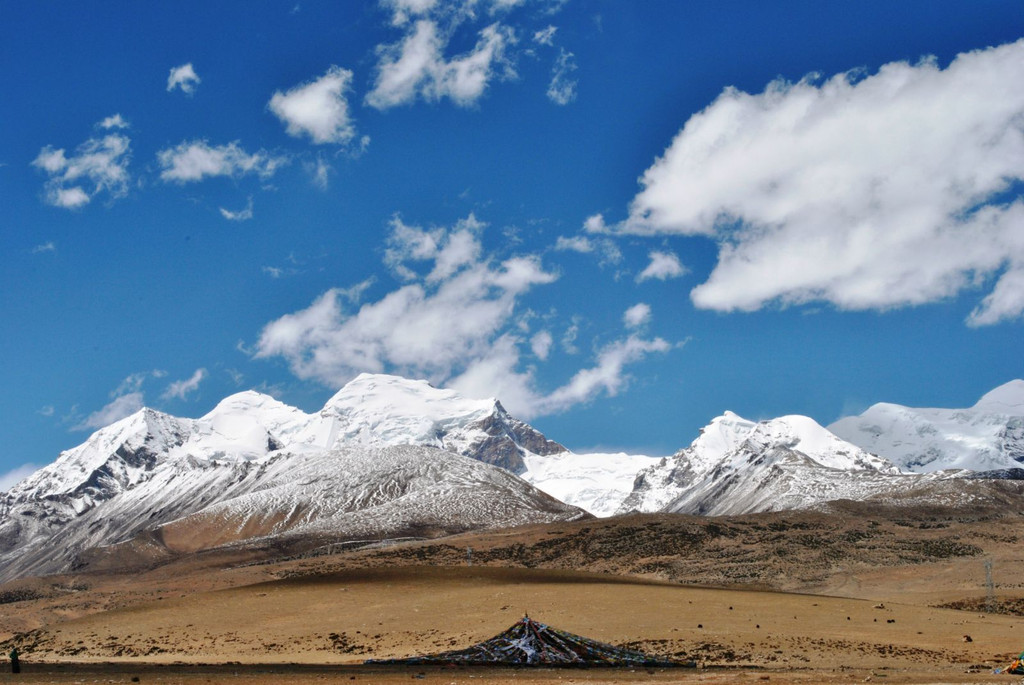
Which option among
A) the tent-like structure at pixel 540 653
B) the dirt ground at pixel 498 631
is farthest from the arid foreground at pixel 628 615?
the tent-like structure at pixel 540 653

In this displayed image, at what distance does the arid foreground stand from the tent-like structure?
5.54 feet

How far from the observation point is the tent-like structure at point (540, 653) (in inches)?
1419

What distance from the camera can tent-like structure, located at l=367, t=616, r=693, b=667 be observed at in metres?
36.0

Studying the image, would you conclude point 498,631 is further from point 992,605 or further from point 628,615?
point 992,605

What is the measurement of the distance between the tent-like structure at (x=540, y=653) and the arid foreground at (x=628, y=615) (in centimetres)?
169

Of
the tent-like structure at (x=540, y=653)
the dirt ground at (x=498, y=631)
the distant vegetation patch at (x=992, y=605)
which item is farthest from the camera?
the distant vegetation patch at (x=992, y=605)

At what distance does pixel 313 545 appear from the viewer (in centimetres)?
17138

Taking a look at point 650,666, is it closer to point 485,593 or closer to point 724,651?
point 724,651

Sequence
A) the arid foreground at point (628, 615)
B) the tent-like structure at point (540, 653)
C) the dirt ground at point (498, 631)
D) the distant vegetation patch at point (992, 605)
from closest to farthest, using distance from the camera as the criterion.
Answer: the dirt ground at point (498, 631) → the arid foreground at point (628, 615) → the tent-like structure at point (540, 653) → the distant vegetation patch at point (992, 605)

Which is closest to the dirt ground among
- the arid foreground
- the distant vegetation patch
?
the arid foreground

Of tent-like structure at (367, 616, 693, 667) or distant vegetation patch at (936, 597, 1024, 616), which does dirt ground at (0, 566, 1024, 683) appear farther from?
distant vegetation patch at (936, 597, 1024, 616)

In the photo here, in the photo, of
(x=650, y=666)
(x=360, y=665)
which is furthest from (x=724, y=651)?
(x=360, y=665)

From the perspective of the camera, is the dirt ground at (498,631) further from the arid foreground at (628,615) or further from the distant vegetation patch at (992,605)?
the distant vegetation patch at (992,605)

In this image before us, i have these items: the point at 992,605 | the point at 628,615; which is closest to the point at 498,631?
the point at 628,615
